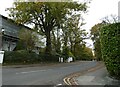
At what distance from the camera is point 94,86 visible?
14.0 metres

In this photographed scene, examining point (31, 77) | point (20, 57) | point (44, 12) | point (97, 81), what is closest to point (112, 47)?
point (97, 81)

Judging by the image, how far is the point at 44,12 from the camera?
1949 inches

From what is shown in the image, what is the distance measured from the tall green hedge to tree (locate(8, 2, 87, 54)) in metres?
30.4

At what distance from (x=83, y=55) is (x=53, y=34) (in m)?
53.5

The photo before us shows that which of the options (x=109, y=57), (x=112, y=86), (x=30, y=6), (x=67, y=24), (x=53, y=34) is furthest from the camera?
(x=53, y=34)

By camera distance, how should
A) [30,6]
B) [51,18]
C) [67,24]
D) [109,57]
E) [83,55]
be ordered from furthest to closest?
[83,55]
[67,24]
[51,18]
[30,6]
[109,57]

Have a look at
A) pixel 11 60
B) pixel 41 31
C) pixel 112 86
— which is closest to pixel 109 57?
pixel 112 86

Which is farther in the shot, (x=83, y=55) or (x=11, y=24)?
(x=83, y=55)

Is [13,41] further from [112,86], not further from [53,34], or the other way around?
[112,86]

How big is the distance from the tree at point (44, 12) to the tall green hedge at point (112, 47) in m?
30.4

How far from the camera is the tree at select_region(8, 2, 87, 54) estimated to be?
46.4 meters

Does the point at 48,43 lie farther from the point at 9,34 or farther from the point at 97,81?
the point at 97,81


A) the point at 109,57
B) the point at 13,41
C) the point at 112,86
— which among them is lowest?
the point at 112,86

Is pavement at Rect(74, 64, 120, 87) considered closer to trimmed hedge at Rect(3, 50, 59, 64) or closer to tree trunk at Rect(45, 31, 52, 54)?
trimmed hedge at Rect(3, 50, 59, 64)
